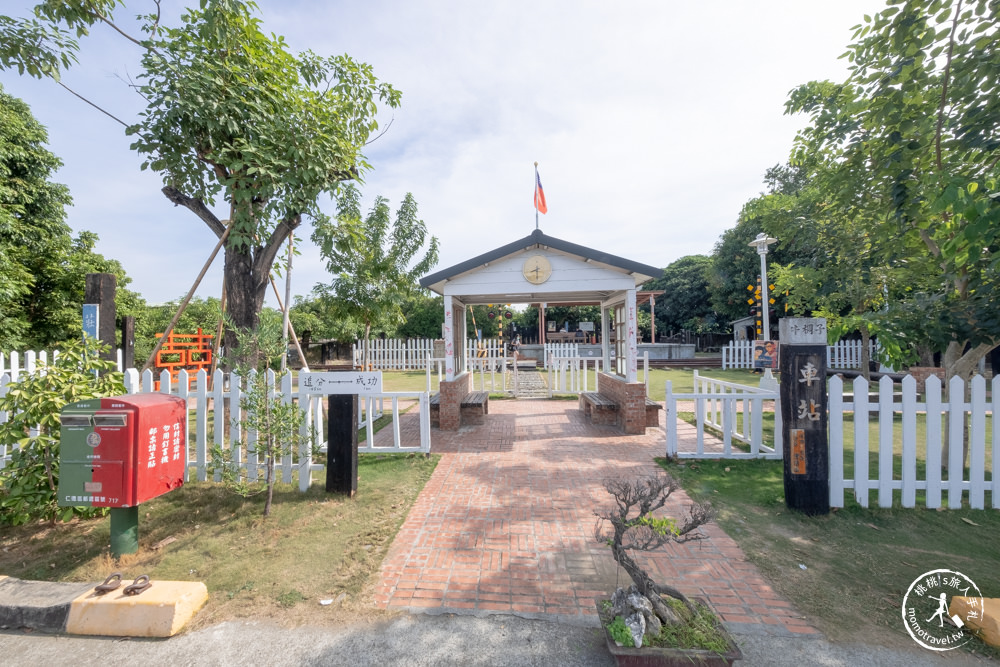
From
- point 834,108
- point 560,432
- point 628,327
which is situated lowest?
point 560,432

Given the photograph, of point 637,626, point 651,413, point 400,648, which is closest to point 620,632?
point 637,626

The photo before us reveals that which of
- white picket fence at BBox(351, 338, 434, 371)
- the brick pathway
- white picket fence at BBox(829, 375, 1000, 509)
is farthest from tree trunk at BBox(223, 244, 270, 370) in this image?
white picket fence at BBox(351, 338, 434, 371)

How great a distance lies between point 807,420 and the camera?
4.02 meters

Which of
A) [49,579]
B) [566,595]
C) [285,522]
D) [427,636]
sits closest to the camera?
[427,636]

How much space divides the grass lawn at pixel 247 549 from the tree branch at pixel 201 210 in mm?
3386

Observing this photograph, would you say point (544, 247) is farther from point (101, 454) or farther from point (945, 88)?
point (101, 454)

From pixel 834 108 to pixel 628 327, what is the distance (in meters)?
4.14

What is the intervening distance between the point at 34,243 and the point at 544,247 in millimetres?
14827

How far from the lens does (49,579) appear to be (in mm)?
3104

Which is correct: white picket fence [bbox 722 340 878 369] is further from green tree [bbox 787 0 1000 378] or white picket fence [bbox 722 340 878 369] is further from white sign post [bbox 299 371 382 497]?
white sign post [bbox 299 371 382 497]

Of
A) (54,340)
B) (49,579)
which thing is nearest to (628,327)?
(49,579)

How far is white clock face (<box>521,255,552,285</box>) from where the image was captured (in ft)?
26.4

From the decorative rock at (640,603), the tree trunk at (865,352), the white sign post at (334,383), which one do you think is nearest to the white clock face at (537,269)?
the white sign post at (334,383)

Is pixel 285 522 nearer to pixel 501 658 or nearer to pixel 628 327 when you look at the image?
pixel 501 658
